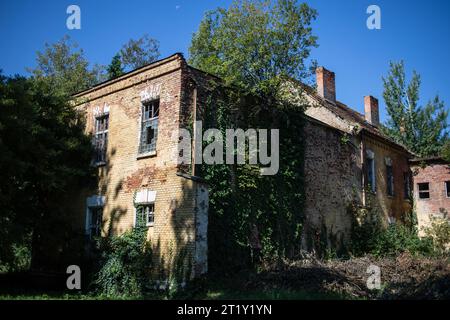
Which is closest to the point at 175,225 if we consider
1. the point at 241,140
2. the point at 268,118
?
the point at 241,140

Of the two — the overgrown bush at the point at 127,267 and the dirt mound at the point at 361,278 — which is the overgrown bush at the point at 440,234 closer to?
the dirt mound at the point at 361,278

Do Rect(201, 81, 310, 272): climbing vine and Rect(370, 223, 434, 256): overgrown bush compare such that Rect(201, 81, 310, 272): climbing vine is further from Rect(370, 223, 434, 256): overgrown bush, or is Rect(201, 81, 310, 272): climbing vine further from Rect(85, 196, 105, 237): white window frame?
Rect(370, 223, 434, 256): overgrown bush

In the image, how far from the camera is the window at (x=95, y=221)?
15.4m

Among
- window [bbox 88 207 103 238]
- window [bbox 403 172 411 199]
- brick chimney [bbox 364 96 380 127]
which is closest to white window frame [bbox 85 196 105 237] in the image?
window [bbox 88 207 103 238]

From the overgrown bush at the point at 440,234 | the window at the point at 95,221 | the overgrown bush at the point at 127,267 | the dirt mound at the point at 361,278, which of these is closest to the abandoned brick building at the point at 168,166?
the window at the point at 95,221

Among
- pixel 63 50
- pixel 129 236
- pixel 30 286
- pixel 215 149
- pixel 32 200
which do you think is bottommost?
pixel 30 286

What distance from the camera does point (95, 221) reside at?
618 inches

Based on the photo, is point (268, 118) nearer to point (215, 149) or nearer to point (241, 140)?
point (241, 140)

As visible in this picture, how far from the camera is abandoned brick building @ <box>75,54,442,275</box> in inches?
494

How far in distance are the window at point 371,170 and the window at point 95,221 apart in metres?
12.9

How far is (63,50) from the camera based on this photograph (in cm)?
3400

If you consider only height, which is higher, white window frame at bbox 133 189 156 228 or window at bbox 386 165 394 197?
window at bbox 386 165 394 197

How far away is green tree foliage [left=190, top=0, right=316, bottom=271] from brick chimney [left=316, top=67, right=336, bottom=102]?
605 centimetres

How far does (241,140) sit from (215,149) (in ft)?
3.98
